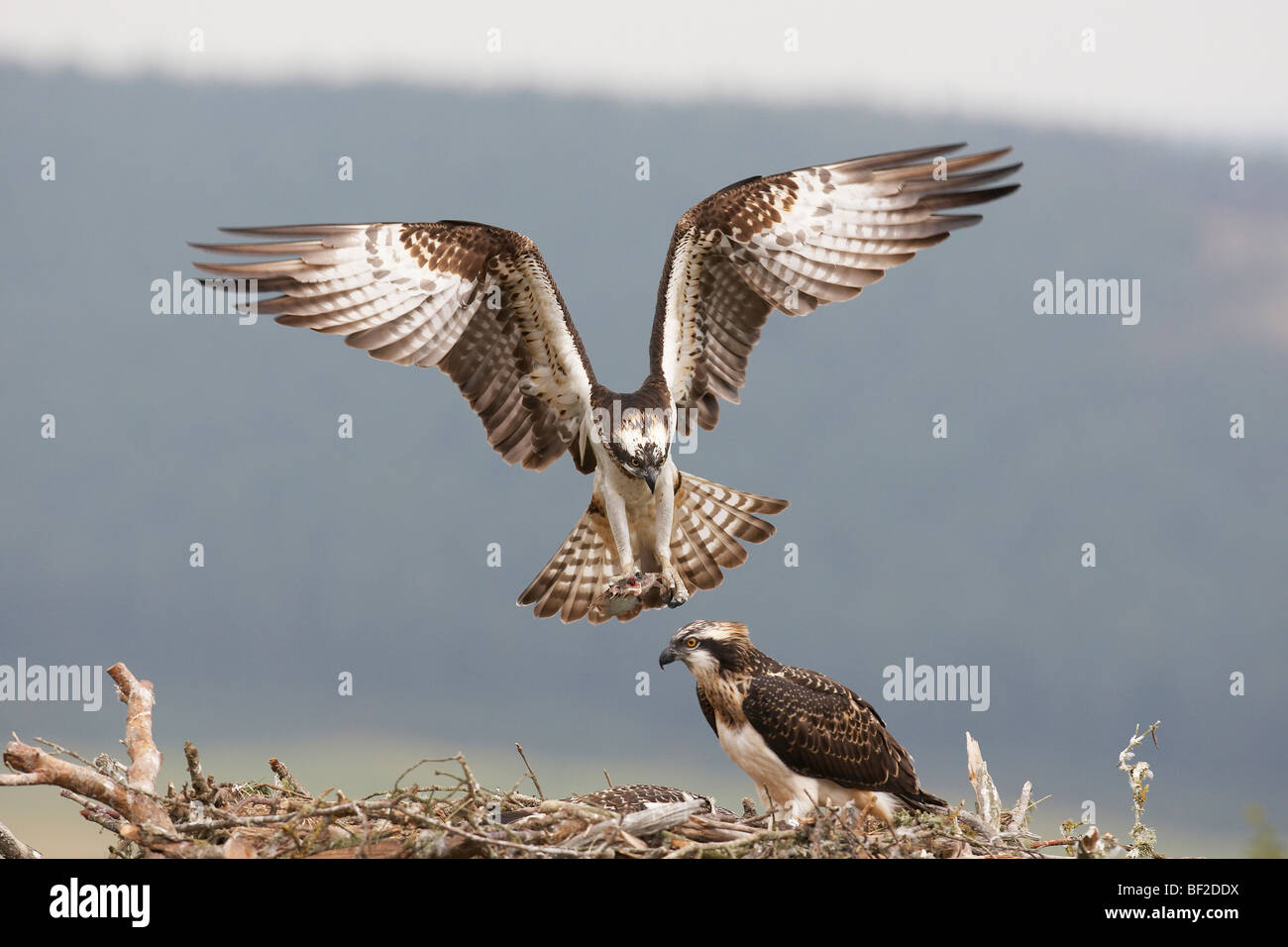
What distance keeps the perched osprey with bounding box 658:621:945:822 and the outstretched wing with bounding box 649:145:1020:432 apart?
4.61 ft

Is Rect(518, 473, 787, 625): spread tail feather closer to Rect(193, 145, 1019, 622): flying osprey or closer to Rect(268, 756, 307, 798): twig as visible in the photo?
Rect(193, 145, 1019, 622): flying osprey

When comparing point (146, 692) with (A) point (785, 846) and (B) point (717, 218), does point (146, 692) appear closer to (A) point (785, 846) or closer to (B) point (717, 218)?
(A) point (785, 846)

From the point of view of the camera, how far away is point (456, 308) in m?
5.44

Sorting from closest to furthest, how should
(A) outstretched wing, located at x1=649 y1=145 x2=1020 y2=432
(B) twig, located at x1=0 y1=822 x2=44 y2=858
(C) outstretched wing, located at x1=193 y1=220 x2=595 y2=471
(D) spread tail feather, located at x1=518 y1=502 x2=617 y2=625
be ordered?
(B) twig, located at x1=0 y1=822 x2=44 y2=858
(C) outstretched wing, located at x1=193 y1=220 x2=595 y2=471
(A) outstretched wing, located at x1=649 y1=145 x2=1020 y2=432
(D) spread tail feather, located at x1=518 y1=502 x2=617 y2=625

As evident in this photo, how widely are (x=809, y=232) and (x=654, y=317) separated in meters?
0.87

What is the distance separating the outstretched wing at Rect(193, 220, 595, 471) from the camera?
5102mm

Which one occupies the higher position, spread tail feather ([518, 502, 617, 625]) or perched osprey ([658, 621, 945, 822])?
spread tail feather ([518, 502, 617, 625])

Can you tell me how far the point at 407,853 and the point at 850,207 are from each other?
3.59m

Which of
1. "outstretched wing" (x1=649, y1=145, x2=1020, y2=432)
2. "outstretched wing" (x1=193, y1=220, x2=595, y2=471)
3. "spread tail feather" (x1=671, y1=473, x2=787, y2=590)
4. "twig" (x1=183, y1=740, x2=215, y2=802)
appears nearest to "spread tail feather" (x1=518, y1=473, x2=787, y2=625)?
"spread tail feather" (x1=671, y1=473, x2=787, y2=590)

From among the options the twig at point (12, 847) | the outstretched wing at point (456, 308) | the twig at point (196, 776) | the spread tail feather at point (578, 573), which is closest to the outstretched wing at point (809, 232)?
the outstretched wing at point (456, 308)

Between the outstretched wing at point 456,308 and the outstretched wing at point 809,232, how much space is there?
0.56 meters

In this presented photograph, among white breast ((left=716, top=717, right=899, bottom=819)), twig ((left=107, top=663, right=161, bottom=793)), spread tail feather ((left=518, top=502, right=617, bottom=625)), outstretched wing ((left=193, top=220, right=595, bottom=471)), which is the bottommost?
white breast ((left=716, top=717, right=899, bottom=819))

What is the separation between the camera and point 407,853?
3947 mm

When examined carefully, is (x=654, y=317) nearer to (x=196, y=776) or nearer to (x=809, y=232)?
(x=809, y=232)
